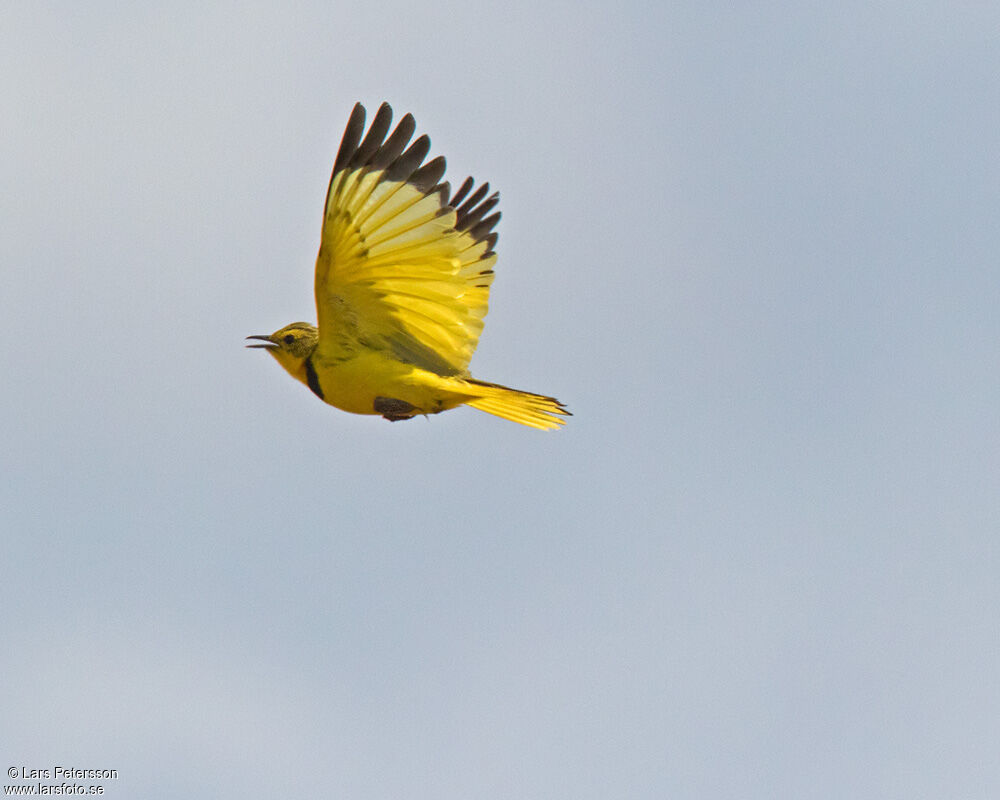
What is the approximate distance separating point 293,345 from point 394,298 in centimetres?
115

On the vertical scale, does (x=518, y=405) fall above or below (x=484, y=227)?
below

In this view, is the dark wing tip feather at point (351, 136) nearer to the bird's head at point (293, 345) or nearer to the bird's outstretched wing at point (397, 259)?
the bird's outstretched wing at point (397, 259)

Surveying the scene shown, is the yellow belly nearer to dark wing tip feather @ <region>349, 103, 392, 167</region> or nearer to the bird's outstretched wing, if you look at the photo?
the bird's outstretched wing

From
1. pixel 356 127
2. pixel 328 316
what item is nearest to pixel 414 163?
pixel 356 127

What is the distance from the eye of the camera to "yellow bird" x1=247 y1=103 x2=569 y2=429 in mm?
16172

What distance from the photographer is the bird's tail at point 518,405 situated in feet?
53.8

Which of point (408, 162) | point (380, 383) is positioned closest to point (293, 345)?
point (380, 383)

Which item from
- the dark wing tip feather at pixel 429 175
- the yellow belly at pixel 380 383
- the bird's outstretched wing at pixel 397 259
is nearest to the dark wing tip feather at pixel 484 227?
the bird's outstretched wing at pixel 397 259

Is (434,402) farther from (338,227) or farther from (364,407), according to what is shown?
(338,227)

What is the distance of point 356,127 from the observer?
16.1 metres

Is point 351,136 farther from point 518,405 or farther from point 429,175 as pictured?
point 518,405

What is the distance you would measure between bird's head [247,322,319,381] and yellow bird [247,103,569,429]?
0.4 inches

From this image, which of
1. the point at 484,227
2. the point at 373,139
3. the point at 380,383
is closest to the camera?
the point at 373,139

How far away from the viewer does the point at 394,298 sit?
16688 millimetres
